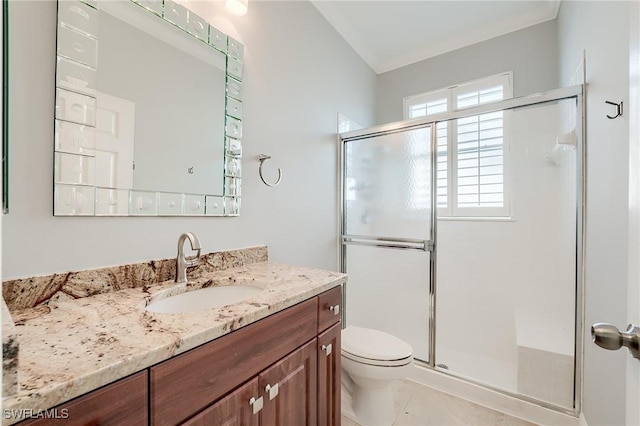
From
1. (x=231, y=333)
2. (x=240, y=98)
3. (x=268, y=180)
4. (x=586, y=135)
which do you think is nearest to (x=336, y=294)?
(x=231, y=333)

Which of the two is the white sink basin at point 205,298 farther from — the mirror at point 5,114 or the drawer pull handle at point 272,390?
the mirror at point 5,114

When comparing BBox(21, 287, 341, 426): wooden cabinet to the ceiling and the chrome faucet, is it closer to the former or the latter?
the chrome faucet

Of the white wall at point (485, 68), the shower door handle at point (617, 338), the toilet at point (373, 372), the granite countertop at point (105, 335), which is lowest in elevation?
the toilet at point (373, 372)

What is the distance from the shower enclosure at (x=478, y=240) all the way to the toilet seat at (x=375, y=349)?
21.5 inches

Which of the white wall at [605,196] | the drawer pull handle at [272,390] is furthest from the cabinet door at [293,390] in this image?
the white wall at [605,196]

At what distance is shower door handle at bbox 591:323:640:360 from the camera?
57 cm

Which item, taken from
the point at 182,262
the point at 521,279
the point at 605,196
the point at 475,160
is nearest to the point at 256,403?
the point at 182,262

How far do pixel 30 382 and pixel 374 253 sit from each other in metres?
2.06

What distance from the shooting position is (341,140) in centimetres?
240

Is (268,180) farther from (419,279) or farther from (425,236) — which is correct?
(419,279)

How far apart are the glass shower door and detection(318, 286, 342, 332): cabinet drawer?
104cm

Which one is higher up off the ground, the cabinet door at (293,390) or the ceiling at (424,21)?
the ceiling at (424,21)

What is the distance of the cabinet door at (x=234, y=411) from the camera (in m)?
0.76

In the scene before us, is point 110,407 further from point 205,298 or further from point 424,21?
point 424,21
